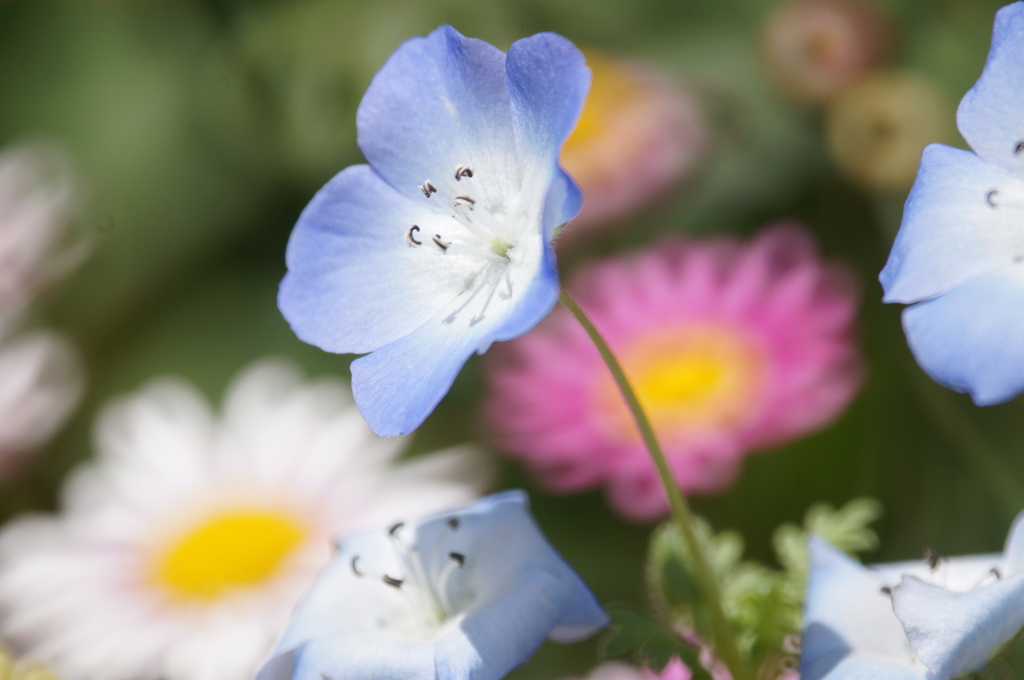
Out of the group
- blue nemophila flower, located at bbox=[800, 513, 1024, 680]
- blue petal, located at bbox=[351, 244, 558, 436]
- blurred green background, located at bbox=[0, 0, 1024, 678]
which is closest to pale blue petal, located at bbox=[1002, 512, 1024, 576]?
blue nemophila flower, located at bbox=[800, 513, 1024, 680]

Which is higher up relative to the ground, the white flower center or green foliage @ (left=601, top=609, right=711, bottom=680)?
the white flower center

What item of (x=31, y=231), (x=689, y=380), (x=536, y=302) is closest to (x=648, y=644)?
(x=536, y=302)

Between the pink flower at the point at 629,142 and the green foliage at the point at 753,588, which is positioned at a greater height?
the pink flower at the point at 629,142

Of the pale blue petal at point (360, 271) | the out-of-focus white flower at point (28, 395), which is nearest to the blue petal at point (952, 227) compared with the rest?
the pale blue petal at point (360, 271)

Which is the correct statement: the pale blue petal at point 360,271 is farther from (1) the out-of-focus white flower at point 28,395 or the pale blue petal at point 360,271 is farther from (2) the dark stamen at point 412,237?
(1) the out-of-focus white flower at point 28,395

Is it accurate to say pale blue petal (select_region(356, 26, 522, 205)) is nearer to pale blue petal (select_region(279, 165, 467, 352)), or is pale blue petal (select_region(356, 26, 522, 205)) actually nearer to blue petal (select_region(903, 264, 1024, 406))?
pale blue petal (select_region(279, 165, 467, 352))

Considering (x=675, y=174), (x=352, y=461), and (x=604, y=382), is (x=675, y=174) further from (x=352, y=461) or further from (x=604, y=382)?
(x=352, y=461)

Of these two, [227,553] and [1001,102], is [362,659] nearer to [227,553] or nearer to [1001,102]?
[1001,102]
